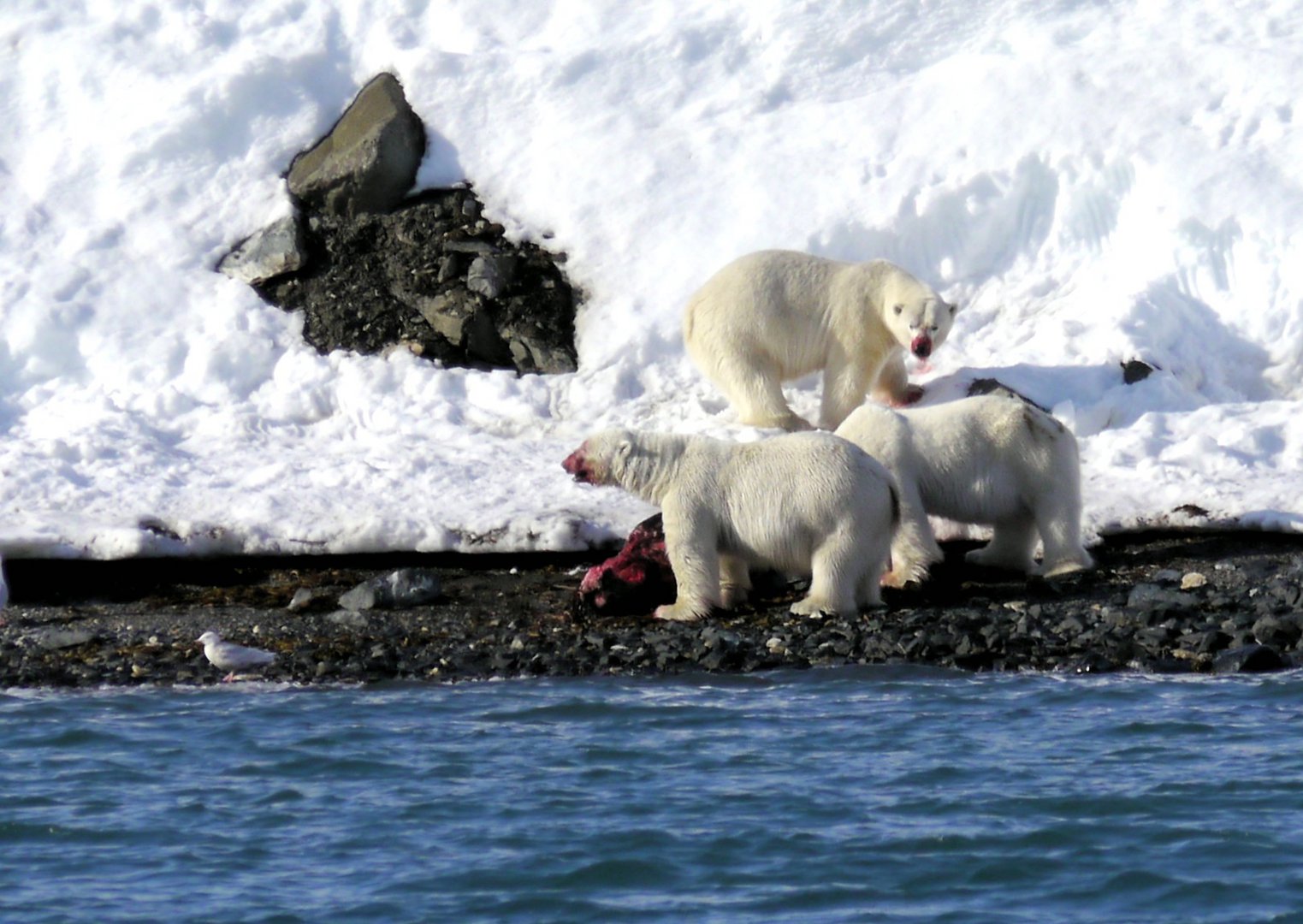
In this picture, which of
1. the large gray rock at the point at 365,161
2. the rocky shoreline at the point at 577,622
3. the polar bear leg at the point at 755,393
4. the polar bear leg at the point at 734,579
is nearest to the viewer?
the rocky shoreline at the point at 577,622

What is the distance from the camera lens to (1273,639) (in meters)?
11.1

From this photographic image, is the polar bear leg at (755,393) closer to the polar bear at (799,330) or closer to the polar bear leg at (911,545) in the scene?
the polar bear at (799,330)

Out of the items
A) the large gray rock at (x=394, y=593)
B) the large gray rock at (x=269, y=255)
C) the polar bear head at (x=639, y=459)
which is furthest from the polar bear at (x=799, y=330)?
the large gray rock at (x=269, y=255)

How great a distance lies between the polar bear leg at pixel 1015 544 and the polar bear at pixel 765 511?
97 cm

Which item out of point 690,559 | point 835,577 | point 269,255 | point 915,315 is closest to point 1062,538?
point 835,577

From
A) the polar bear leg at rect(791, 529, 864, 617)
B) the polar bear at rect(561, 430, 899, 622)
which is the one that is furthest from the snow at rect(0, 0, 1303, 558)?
the polar bear leg at rect(791, 529, 864, 617)

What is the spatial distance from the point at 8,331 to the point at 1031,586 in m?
8.34

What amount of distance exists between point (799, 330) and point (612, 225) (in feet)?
9.07

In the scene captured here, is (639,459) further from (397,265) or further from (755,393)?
(397,265)

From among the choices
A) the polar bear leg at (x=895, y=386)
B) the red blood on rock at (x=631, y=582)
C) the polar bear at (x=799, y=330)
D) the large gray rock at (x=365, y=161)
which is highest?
the large gray rock at (x=365, y=161)

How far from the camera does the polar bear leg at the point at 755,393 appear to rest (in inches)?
580

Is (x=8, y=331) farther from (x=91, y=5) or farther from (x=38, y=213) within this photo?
(x=91, y=5)

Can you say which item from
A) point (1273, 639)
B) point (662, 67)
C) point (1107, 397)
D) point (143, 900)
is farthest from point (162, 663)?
point (662, 67)

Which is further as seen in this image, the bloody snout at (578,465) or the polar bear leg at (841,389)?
the polar bear leg at (841,389)
